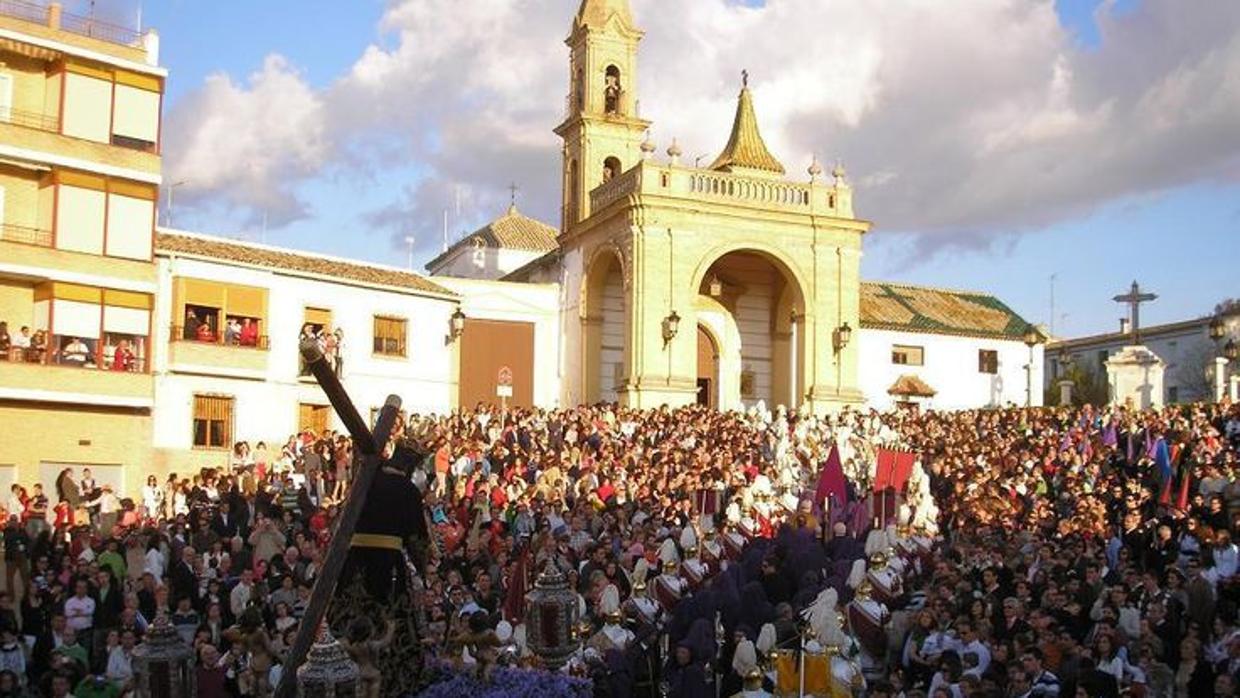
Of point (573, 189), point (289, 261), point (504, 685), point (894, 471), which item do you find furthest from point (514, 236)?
point (504, 685)

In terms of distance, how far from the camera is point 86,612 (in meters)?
14.5

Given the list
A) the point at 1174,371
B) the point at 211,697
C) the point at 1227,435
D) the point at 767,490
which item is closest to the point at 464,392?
the point at 767,490

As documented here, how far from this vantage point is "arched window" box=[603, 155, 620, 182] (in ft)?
132

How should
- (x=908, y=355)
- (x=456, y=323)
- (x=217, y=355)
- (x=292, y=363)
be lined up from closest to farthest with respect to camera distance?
(x=217, y=355) < (x=292, y=363) < (x=456, y=323) < (x=908, y=355)

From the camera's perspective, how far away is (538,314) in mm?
38500

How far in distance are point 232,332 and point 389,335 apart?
4500 mm

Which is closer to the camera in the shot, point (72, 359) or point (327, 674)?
point (327, 674)

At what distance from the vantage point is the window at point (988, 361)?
45.1m

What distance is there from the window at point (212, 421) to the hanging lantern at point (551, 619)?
1962 cm

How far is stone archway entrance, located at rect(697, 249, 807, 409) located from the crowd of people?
11883 mm

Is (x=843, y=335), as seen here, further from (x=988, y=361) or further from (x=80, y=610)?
(x=80, y=610)

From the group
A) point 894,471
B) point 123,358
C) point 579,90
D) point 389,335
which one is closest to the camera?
point 894,471

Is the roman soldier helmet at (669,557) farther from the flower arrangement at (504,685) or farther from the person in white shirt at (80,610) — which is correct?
the person in white shirt at (80,610)

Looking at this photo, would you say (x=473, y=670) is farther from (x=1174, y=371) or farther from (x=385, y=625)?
(x=1174, y=371)
